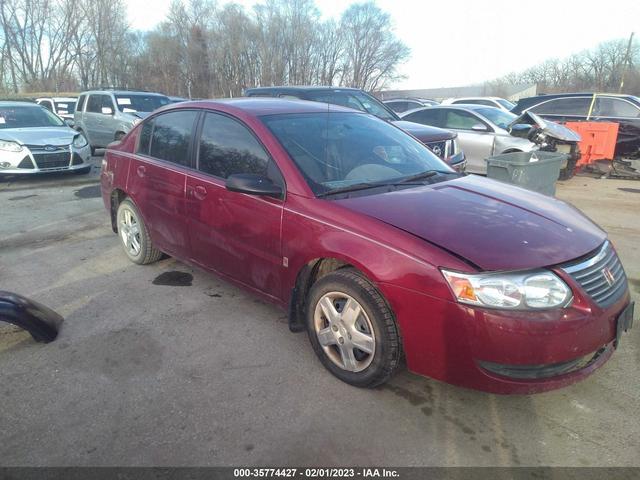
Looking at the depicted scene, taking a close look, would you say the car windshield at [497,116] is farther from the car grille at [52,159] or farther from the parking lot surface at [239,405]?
the car grille at [52,159]

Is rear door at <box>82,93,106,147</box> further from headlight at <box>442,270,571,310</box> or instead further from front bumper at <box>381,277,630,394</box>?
headlight at <box>442,270,571,310</box>

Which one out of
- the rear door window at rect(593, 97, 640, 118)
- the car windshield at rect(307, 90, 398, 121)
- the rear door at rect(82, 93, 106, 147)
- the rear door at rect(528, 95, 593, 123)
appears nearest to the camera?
the car windshield at rect(307, 90, 398, 121)

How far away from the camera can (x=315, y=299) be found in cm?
279

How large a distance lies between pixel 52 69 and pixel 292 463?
6574 cm

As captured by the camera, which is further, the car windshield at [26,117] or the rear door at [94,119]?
the rear door at [94,119]

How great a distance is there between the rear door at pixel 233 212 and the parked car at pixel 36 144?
685 cm

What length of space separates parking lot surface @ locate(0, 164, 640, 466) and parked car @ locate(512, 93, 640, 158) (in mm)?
8460

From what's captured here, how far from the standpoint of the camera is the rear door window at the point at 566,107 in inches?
436

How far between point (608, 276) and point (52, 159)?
31.4 feet

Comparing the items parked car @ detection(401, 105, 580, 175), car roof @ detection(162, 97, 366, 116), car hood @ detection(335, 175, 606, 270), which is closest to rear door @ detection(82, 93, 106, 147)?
parked car @ detection(401, 105, 580, 175)

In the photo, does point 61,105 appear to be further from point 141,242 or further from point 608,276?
point 608,276

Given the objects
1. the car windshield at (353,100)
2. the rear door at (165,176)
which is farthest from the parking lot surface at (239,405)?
the car windshield at (353,100)

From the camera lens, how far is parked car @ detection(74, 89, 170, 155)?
11.9 m

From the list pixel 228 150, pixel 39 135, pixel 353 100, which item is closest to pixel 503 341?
pixel 228 150
